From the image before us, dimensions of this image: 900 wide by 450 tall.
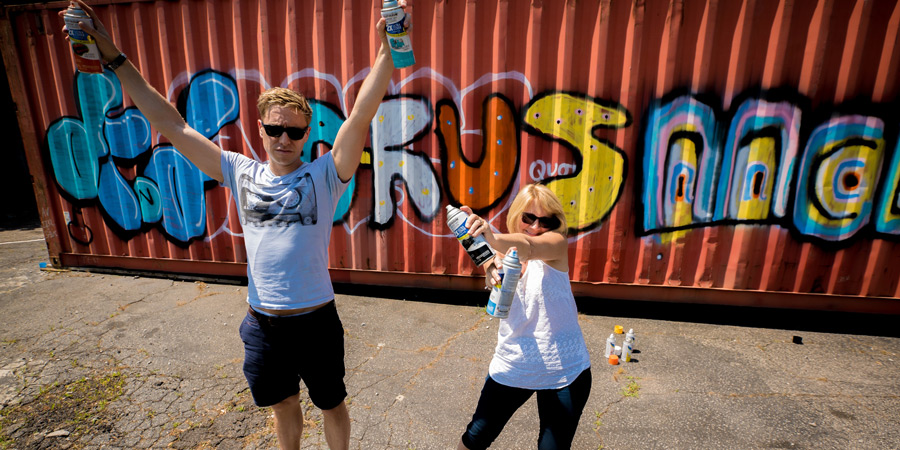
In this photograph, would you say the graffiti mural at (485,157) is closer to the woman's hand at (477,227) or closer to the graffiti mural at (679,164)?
the graffiti mural at (679,164)

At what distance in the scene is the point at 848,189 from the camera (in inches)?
152

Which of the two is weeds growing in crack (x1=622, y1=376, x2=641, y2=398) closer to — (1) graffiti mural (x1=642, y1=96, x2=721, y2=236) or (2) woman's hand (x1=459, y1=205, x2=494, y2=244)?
(1) graffiti mural (x1=642, y1=96, x2=721, y2=236)

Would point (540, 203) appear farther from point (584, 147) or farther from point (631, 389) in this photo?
point (584, 147)

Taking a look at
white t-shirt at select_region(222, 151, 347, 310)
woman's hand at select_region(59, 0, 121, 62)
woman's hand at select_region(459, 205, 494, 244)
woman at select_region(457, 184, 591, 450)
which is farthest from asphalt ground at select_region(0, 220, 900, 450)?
woman's hand at select_region(59, 0, 121, 62)

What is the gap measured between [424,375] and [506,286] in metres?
1.84

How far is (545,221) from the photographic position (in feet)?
6.09

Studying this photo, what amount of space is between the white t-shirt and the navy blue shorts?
94 mm

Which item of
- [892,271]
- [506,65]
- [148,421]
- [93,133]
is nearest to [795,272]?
[892,271]

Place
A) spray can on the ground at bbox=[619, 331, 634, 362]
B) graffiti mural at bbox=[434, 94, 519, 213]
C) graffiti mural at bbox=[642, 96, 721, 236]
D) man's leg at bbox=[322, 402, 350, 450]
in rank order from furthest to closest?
1. graffiti mural at bbox=[434, 94, 519, 213]
2. graffiti mural at bbox=[642, 96, 721, 236]
3. spray can on the ground at bbox=[619, 331, 634, 362]
4. man's leg at bbox=[322, 402, 350, 450]

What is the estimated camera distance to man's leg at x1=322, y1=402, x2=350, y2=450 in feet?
7.03

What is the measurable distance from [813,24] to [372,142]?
160 inches

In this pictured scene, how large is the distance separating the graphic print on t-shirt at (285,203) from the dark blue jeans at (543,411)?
115 cm

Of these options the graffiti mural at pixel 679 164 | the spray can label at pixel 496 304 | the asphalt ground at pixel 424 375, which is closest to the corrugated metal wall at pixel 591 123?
the graffiti mural at pixel 679 164

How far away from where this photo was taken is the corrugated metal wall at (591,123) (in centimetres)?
373
